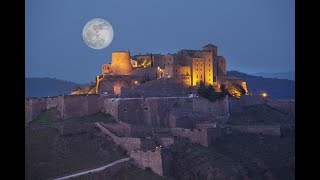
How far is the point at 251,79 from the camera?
306 feet

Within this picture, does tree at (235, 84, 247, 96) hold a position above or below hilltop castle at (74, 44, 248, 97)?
below

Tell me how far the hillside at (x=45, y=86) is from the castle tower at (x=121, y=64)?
2082 inches

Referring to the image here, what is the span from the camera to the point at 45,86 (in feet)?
313

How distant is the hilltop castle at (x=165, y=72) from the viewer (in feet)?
112

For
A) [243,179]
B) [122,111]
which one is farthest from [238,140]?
[122,111]

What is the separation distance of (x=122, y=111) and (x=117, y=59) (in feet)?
25.1

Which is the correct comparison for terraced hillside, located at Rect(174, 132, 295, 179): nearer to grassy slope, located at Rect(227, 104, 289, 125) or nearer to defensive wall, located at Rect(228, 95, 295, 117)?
grassy slope, located at Rect(227, 104, 289, 125)

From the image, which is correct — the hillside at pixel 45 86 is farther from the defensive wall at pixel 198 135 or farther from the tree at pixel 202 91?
the defensive wall at pixel 198 135

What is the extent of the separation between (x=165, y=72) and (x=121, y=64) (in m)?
3.20

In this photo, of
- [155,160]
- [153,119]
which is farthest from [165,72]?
[155,160]

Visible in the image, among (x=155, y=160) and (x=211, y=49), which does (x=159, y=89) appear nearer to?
(x=211, y=49)

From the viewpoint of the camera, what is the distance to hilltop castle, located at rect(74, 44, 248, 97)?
3425 centimetres

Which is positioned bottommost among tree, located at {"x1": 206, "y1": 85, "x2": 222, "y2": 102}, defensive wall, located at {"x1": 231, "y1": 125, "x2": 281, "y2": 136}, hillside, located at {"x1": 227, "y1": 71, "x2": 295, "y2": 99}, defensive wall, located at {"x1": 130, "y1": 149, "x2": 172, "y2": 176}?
defensive wall, located at {"x1": 130, "y1": 149, "x2": 172, "y2": 176}

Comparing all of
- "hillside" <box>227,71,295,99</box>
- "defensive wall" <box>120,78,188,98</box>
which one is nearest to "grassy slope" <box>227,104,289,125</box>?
"defensive wall" <box>120,78,188,98</box>
